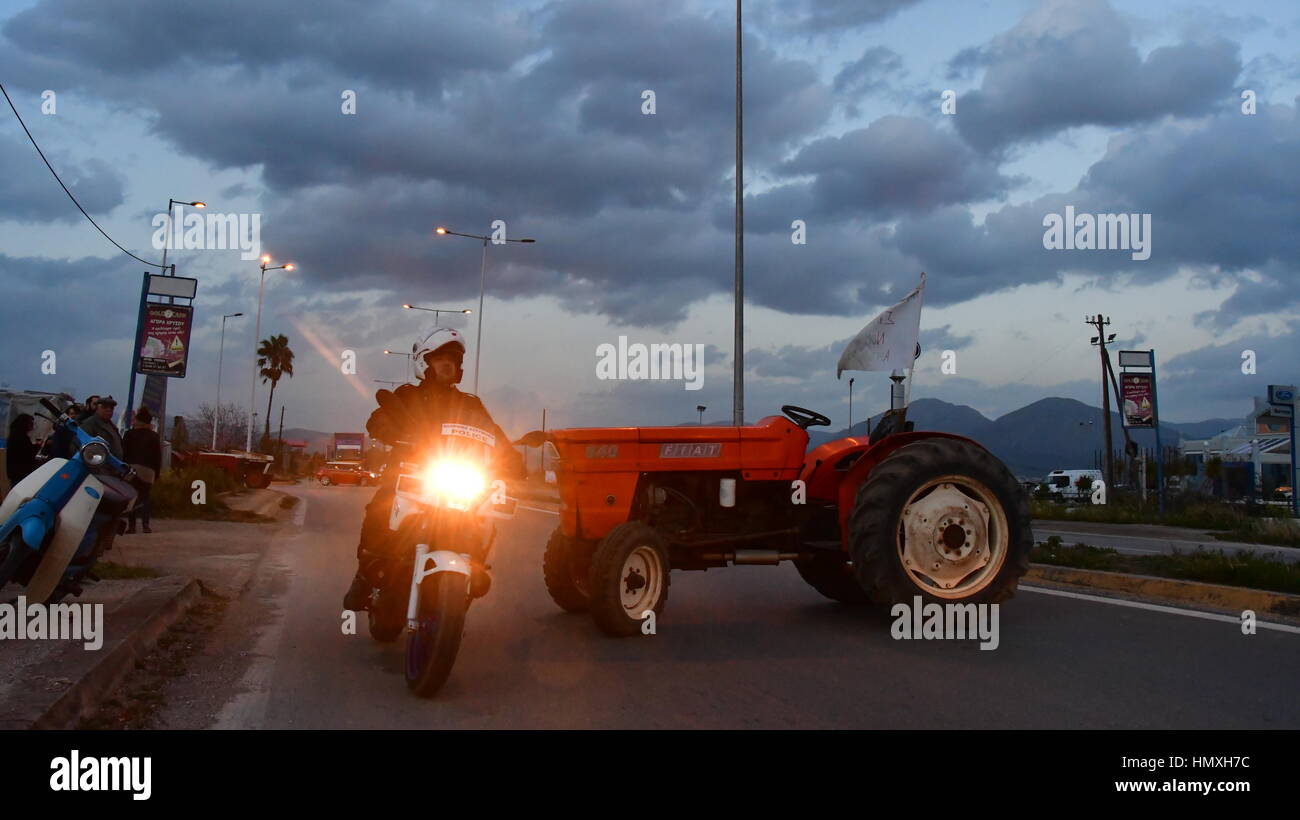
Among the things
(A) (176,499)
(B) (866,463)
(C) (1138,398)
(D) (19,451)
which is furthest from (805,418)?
(C) (1138,398)

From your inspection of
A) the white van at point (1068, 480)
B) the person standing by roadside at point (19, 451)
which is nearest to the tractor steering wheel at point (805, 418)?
the person standing by roadside at point (19, 451)

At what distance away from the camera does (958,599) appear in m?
7.02

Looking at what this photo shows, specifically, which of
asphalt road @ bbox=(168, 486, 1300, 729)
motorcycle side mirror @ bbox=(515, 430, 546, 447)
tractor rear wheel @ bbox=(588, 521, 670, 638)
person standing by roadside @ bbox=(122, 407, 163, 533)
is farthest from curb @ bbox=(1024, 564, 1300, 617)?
person standing by roadside @ bbox=(122, 407, 163, 533)

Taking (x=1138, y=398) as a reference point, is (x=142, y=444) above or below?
below

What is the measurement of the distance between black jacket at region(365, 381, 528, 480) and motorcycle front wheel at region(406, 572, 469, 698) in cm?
84

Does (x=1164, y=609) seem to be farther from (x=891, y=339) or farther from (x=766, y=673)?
(x=766, y=673)

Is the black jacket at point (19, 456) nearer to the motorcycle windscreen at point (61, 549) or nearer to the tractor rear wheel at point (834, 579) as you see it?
the motorcycle windscreen at point (61, 549)

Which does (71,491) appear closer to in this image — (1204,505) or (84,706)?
(84,706)

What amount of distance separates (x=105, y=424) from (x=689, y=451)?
654 centimetres

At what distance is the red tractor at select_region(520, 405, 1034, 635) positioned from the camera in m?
6.83

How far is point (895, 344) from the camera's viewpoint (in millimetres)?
8172
